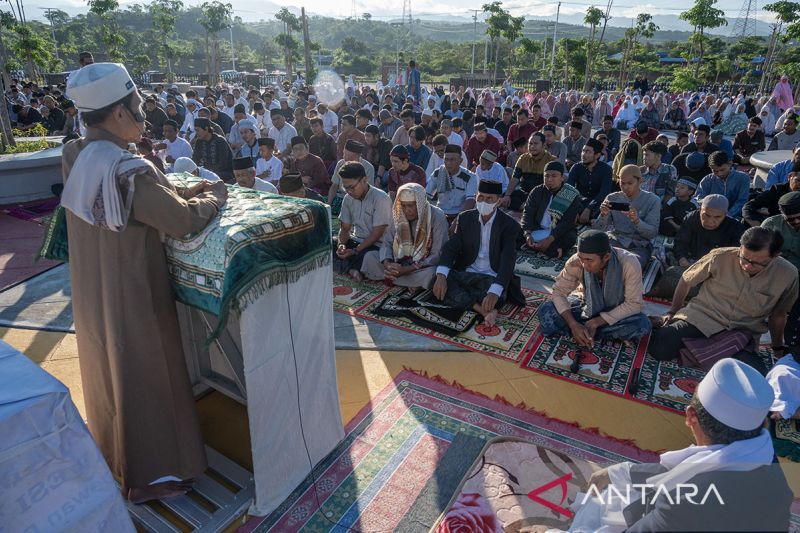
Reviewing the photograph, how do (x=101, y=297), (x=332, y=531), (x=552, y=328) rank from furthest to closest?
(x=552, y=328)
(x=332, y=531)
(x=101, y=297)

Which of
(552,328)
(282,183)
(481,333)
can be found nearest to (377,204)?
(282,183)

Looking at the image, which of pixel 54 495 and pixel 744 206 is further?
pixel 744 206

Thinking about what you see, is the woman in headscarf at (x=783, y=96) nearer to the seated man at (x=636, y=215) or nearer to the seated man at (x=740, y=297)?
the seated man at (x=636, y=215)

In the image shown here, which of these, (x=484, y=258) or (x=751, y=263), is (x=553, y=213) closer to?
(x=484, y=258)

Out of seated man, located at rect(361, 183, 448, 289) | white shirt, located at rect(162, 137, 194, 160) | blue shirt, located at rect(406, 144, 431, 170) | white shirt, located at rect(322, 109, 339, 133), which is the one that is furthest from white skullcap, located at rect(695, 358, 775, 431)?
white shirt, located at rect(322, 109, 339, 133)

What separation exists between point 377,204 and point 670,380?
2976mm

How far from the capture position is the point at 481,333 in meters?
4.12

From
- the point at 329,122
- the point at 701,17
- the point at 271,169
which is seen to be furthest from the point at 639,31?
the point at 271,169

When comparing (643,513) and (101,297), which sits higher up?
(101,297)

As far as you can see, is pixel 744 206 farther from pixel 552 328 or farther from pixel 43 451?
pixel 43 451

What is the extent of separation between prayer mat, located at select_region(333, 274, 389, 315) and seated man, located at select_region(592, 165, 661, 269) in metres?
2.46

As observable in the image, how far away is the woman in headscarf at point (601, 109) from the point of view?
18.0m

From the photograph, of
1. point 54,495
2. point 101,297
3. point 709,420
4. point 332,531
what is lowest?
point 332,531

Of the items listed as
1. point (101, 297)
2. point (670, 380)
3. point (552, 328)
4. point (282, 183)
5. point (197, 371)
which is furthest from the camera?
point (282, 183)
